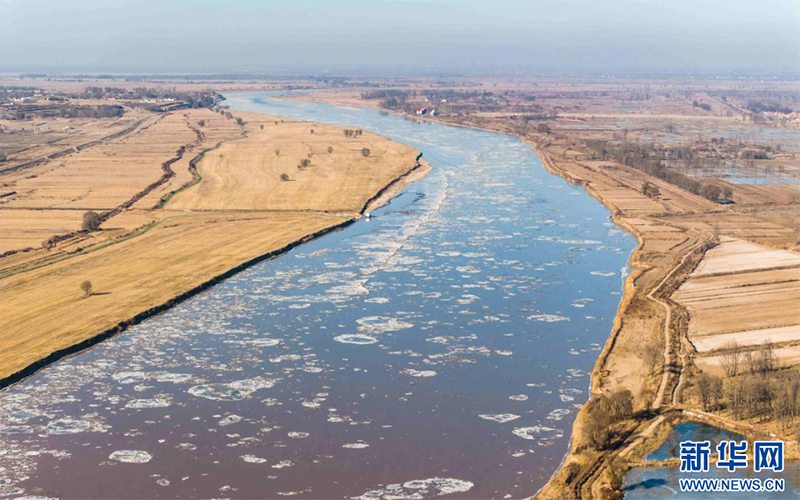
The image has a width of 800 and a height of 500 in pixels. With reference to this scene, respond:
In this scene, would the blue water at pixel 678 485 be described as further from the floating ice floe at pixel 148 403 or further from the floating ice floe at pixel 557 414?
the floating ice floe at pixel 148 403

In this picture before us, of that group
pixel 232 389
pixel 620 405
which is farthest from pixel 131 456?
pixel 620 405

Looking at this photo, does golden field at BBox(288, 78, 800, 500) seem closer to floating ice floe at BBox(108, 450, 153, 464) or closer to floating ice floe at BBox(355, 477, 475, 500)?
floating ice floe at BBox(355, 477, 475, 500)

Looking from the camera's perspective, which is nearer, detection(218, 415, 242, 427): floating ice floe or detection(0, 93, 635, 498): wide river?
detection(0, 93, 635, 498): wide river

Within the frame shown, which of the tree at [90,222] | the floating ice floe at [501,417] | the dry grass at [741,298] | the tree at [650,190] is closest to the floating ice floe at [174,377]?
the floating ice floe at [501,417]

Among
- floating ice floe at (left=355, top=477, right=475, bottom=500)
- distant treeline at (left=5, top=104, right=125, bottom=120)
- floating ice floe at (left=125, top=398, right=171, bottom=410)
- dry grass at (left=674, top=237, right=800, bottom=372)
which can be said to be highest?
distant treeline at (left=5, top=104, right=125, bottom=120)

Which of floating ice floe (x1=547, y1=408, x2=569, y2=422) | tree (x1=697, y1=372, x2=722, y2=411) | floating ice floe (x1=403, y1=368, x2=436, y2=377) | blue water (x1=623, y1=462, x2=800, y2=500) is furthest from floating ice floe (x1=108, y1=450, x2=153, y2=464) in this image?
tree (x1=697, y1=372, x2=722, y2=411)

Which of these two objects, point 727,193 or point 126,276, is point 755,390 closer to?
point 126,276
